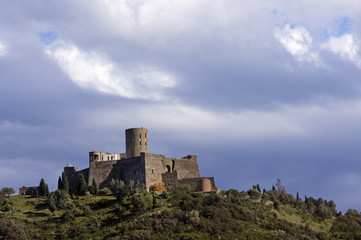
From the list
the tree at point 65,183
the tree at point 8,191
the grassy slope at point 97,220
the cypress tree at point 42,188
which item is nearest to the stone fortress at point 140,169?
the tree at point 65,183

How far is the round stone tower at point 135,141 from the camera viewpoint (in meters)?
101

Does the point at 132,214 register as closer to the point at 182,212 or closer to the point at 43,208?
the point at 182,212

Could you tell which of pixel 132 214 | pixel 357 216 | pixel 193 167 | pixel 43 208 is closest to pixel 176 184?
pixel 193 167

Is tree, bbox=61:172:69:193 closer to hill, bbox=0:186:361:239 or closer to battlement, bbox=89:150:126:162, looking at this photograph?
hill, bbox=0:186:361:239

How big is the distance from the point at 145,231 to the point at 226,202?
16.6m

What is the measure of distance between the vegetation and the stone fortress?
236 cm

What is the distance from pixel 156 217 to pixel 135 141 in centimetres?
2646

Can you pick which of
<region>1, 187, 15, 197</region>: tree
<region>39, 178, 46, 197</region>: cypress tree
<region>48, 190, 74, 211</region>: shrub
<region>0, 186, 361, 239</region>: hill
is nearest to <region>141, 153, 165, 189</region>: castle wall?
<region>0, 186, 361, 239</region>: hill

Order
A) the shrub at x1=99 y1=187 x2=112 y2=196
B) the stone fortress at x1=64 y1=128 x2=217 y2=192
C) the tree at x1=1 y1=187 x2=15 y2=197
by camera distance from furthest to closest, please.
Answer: the tree at x1=1 y1=187 x2=15 y2=197 → the shrub at x1=99 y1=187 x2=112 y2=196 → the stone fortress at x1=64 y1=128 x2=217 y2=192

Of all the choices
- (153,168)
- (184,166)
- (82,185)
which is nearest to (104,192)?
(82,185)

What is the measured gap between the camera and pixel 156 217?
7706cm

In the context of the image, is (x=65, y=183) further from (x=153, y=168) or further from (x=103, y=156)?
(x=153, y=168)

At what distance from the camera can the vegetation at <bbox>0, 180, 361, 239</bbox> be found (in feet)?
243

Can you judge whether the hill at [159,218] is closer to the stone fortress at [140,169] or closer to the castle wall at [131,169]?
the stone fortress at [140,169]
